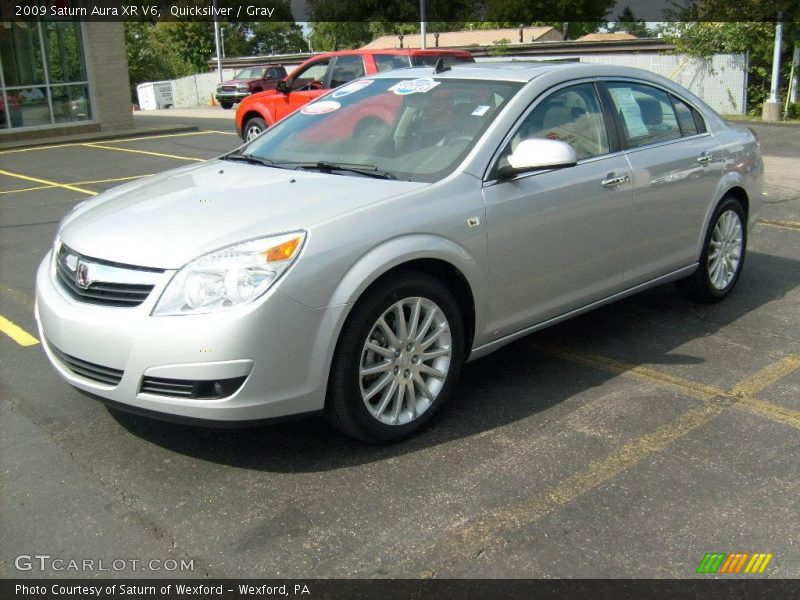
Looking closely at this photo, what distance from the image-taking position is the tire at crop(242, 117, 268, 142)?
15.1 m

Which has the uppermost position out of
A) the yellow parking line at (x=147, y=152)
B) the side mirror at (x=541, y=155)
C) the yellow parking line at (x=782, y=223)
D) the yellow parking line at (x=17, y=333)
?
the side mirror at (x=541, y=155)

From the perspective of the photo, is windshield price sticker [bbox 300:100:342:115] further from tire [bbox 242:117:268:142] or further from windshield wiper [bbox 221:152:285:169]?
tire [bbox 242:117:268:142]

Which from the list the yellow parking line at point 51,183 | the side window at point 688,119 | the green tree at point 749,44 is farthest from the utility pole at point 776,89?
the side window at point 688,119

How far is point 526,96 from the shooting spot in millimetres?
4453

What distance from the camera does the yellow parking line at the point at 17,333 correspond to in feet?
17.4

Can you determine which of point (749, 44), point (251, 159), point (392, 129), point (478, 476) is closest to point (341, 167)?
point (392, 129)

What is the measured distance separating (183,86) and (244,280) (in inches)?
1871

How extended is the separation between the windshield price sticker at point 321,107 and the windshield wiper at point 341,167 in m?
0.60

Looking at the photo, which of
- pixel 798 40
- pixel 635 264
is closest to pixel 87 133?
pixel 798 40

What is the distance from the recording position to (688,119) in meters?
5.64

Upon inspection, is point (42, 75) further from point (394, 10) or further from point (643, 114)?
point (394, 10)

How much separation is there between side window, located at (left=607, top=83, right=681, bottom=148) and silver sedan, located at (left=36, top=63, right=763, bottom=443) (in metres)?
0.02

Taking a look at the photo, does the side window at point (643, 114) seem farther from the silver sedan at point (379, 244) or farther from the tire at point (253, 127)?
the tire at point (253, 127)
